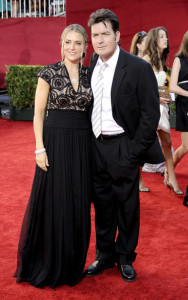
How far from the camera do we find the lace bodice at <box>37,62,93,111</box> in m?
2.98

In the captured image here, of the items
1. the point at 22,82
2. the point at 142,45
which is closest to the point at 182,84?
the point at 142,45

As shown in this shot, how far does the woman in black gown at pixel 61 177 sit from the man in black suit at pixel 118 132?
109 mm

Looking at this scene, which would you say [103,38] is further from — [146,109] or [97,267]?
[97,267]

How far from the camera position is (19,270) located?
3188 mm

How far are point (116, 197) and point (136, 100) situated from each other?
2.44 ft

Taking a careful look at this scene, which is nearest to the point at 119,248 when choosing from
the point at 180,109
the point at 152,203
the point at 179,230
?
the point at 179,230

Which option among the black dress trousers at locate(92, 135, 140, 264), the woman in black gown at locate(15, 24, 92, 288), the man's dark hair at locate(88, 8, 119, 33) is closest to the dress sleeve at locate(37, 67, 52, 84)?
the woman in black gown at locate(15, 24, 92, 288)

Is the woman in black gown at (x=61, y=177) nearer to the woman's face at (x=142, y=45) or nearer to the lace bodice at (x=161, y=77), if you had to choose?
the lace bodice at (x=161, y=77)

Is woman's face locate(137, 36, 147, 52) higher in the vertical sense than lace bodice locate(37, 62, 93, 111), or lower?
higher

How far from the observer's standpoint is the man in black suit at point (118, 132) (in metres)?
2.93

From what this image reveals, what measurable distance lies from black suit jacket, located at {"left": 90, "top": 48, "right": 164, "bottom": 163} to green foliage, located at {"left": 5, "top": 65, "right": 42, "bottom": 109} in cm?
731

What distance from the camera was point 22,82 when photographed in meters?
10.1

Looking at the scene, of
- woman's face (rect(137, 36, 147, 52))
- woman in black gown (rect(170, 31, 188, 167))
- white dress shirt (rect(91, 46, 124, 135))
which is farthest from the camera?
woman's face (rect(137, 36, 147, 52))

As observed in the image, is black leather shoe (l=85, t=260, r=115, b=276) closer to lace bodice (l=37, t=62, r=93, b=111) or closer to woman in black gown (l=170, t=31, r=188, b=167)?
lace bodice (l=37, t=62, r=93, b=111)
